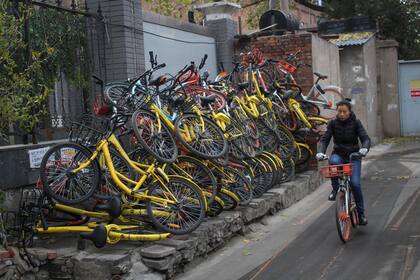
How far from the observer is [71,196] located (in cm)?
558

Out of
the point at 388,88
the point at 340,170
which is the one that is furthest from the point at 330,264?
the point at 388,88

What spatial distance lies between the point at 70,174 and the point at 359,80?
11.9 m

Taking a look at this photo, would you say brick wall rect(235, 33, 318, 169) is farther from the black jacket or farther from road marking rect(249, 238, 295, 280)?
road marking rect(249, 238, 295, 280)

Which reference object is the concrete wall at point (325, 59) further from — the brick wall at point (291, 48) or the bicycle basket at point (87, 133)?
the bicycle basket at point (87, 133)

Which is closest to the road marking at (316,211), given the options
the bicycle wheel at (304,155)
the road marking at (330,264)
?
the bicycle wheel at (304,155)

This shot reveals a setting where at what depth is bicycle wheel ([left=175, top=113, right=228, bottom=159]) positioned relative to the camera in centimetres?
625

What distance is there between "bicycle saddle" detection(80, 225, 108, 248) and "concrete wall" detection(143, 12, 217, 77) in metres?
Answer: 4.10

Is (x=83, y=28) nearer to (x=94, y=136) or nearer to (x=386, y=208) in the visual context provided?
(x=94, y=136)

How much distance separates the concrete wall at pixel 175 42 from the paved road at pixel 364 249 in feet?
12.4

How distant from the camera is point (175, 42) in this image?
10.1 meters

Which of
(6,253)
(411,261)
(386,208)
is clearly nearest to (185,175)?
(6,253)

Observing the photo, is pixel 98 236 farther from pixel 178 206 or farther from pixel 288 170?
pixel 288 170

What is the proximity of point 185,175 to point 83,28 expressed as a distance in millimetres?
2842

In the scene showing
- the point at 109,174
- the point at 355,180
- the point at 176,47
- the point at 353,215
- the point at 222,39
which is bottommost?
the point at 353,215
